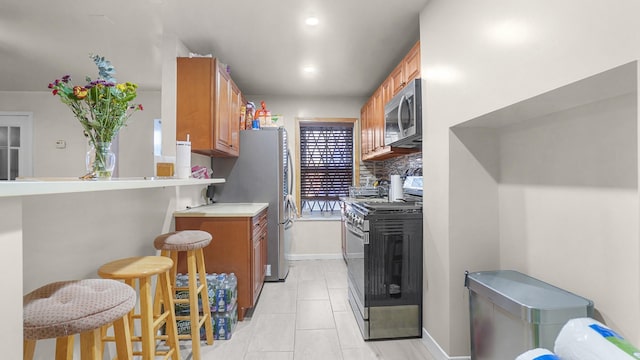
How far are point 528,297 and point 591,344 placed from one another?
0.37m

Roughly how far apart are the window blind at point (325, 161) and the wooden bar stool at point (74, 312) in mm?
3708

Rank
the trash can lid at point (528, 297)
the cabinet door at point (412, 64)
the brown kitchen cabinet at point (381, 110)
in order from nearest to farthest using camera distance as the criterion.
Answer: the trash can lid at point (528, 297) → the cabinet door at point (412, 64) → the brown kitchen cabinet at point (381, 110)

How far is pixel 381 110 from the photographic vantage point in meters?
3.56

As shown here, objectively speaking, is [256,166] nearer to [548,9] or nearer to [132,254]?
[132,254]

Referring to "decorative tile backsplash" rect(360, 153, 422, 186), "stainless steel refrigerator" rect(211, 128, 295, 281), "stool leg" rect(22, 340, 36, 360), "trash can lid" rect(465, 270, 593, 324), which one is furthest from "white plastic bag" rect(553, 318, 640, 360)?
"decorative tile backsplash" rect(360, 153, 422, 186)

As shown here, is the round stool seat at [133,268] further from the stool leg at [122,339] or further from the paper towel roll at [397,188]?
the paper towel roll at [397,188]

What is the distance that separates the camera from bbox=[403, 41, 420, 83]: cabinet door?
99.0 inches

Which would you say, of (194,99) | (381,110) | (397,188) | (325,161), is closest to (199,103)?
(194,99)

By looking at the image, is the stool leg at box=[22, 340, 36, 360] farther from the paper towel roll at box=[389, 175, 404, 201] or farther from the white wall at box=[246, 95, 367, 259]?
the white wall at box=[246, 95, 367, 259]

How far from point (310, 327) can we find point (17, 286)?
2.05 m

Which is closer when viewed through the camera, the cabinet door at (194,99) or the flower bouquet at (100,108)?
the flower bouquet at (100,108)

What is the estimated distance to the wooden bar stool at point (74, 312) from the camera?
0.85m

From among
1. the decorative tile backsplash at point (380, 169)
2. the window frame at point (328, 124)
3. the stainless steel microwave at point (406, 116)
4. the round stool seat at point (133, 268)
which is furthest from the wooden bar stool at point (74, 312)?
the window frame at point (328, 124)

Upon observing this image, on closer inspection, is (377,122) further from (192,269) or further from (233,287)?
(192,269)
